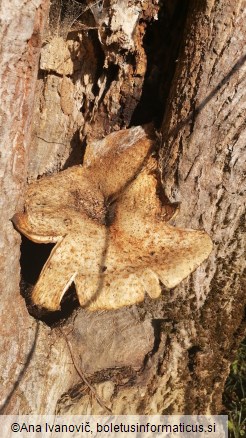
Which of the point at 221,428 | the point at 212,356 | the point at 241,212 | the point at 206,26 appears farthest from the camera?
the point at 221,428

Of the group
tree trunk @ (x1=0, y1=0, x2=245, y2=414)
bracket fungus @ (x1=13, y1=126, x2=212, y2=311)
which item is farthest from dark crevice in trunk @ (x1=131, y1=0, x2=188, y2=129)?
bracket fungus @ (x1=13, y1=126, x2=212, y2=311)

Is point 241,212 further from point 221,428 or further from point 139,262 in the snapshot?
point 221,428

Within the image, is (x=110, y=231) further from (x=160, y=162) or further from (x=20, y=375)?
(x=20, y=375)

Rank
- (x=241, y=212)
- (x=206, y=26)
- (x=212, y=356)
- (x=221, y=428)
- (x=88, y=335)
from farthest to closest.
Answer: (x=221, y=428) → (x=212, y=356) → (x=88, y=335) → (x=241, y=212) → (x=206, y=26)

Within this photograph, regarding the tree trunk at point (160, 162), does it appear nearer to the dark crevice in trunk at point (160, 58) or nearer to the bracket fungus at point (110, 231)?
the dark crevice in trunk at point (160, 58)

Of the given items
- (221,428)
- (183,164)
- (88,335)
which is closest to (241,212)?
(183,164)

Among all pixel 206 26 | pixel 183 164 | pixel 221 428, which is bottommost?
pixel 221 428
